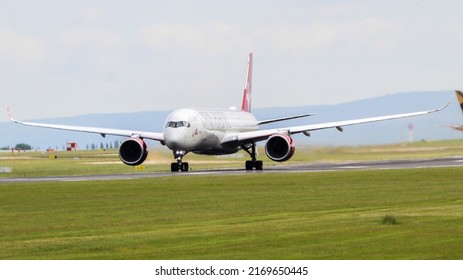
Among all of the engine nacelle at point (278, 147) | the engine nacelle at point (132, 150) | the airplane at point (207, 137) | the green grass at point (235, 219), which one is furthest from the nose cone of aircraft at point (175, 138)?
the green grass at point (235, 219)

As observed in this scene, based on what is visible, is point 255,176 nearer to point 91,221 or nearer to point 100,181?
point 100,181

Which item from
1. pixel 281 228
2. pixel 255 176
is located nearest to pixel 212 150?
pixel 255 176

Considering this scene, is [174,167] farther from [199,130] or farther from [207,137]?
[207,137]

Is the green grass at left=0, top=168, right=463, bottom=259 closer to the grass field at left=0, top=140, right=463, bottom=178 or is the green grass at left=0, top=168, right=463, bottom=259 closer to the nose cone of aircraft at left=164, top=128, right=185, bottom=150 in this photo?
the nose cone of aircraft at left=164, top=128, right=185, bottom=150

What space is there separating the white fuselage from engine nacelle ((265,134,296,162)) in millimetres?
4302

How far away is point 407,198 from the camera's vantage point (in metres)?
41.9

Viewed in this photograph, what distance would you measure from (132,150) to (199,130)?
509cm

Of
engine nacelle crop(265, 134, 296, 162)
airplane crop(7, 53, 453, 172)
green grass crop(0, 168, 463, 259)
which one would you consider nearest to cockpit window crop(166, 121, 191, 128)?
airplane crop(7, 53, 453, 172)

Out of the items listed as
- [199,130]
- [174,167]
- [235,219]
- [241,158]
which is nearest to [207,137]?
[199,130]

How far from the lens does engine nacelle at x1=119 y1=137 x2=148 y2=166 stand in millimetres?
74750

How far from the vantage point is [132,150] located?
75.5 m

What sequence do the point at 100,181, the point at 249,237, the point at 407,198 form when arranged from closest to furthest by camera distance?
the point at 249,237, the point at 407,198, the point at 100,181
